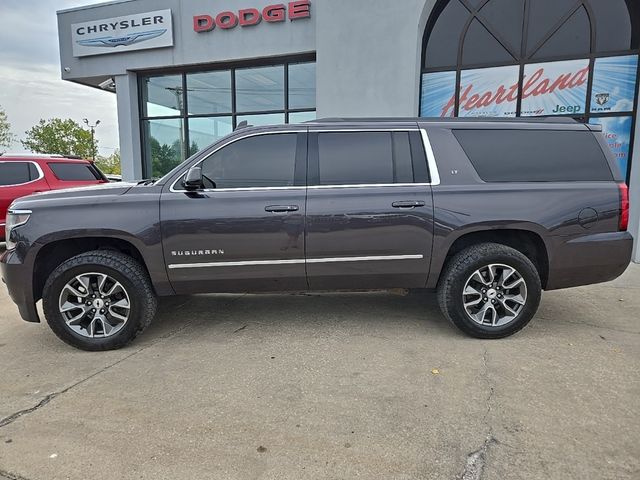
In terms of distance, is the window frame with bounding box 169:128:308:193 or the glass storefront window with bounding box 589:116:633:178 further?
the glass storefront window with bounding box 589:116:633:178

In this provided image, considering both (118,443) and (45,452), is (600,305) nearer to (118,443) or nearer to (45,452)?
(118,443)

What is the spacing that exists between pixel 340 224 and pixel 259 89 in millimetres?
8158

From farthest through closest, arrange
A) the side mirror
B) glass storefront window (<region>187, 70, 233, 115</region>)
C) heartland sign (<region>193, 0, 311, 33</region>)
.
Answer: glass storefront window (<region>187, 70, 233, 115</region>)
heartland sign (<region>193, 0, 311, 33</region>)
the side mirror

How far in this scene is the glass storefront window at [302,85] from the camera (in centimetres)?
1017

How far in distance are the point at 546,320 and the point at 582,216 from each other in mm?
1175

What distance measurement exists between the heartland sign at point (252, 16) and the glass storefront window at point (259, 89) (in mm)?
1105

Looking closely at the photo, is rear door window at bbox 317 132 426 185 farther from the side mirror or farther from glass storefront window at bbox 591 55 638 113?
glass storefront window at bbox 591 55 638 113

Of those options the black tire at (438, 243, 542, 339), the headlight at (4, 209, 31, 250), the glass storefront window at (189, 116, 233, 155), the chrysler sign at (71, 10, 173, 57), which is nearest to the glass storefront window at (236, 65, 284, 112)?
the glass storefront window at (189, 116, 233, 155)

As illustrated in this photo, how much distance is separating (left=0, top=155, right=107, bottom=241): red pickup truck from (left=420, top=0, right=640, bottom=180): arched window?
7.05 metres

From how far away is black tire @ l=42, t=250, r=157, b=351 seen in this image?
141 inches

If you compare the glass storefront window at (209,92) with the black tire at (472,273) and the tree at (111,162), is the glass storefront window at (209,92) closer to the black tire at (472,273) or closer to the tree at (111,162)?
the black tire at (472,273)

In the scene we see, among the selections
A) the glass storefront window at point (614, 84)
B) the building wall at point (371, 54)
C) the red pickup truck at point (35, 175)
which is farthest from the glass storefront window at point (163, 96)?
the glass storefront window at point (614, 84)

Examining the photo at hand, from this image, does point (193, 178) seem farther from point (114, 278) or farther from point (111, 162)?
point (111, 162)

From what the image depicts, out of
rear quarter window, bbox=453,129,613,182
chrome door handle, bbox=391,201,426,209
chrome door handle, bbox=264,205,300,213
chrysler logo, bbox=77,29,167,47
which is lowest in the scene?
chrome door handle, bbox=264,205,300,213
